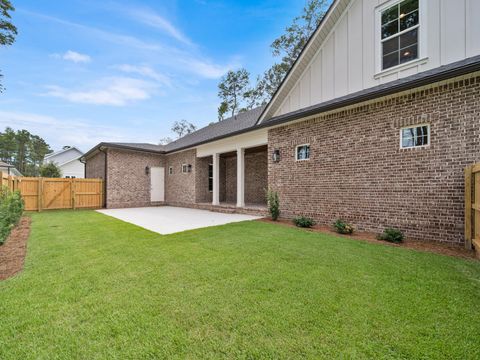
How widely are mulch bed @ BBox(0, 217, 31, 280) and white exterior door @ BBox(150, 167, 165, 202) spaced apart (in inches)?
347

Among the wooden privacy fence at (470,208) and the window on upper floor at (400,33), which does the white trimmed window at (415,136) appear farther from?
the window on upper floor at (400,33)

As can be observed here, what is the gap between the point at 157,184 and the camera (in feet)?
52.4

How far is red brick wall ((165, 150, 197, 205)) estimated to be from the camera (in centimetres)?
1384

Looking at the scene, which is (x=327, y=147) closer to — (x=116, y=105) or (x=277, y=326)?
(x=277, y=326)

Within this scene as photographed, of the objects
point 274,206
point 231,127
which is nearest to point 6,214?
point 274,206


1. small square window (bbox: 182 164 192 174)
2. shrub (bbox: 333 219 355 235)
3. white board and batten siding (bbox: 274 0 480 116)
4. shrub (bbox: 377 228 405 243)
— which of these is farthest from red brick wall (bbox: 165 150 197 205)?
shrub (bbox: 377 228 405 243)

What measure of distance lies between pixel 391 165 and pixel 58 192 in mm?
15930

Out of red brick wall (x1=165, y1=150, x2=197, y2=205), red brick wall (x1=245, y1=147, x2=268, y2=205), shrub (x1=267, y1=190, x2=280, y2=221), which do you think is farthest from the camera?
red brick wall (x1=165, y1=150, x2=197, y2=205)

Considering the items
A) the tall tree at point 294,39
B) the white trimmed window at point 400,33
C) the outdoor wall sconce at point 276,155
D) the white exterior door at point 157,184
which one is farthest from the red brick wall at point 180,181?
the tall tree at point 294,39

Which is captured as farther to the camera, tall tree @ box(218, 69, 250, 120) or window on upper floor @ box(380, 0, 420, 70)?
tall tree @ box(218, 69, 250, 120)

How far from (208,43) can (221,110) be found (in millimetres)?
10580

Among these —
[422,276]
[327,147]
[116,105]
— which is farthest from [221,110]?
[422,276]

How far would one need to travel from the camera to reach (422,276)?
11.1 feet

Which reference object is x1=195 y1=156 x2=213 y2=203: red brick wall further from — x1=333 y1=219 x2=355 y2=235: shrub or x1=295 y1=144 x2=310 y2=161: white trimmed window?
x1=333 y1=219 x2=355 y2=235: shrub
